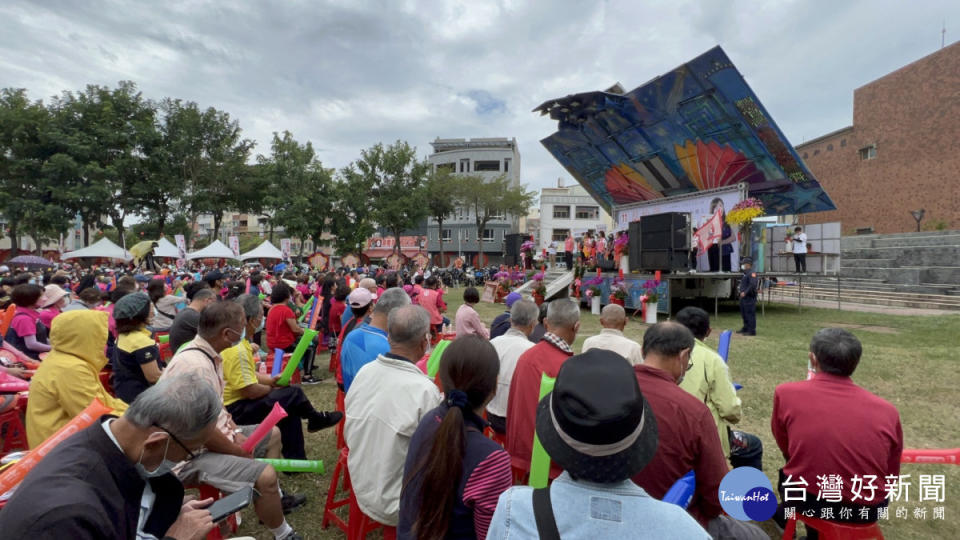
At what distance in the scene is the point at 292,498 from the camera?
3.32 meters

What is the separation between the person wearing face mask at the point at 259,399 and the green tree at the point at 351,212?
26.7m

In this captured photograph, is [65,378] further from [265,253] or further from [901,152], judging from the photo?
[901,152]

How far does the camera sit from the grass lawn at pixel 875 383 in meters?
3.19

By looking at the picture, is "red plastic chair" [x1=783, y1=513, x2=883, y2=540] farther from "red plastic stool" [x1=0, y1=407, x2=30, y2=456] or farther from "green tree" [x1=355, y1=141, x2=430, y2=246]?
"green tree" [x1=355, y1=141, x2=430, y2=246]

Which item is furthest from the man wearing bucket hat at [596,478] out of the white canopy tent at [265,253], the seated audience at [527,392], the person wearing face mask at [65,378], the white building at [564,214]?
the white building at [564,214]

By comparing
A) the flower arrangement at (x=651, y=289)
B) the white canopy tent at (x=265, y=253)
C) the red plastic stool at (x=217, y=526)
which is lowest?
the red plastic stool at (x=217, y=526)

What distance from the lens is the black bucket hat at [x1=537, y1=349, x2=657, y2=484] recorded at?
0.93 metres

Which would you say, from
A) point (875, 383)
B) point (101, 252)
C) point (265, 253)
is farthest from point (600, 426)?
point (101, 252)

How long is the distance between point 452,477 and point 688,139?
15479 mm

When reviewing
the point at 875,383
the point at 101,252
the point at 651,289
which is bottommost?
the point at 875,383

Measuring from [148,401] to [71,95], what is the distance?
33.4 m

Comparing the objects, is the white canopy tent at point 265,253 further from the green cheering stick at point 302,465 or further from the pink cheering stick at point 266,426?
the green cheering stick at point 302,465

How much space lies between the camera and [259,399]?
131 inches

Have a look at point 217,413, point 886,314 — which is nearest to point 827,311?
point 886,314
